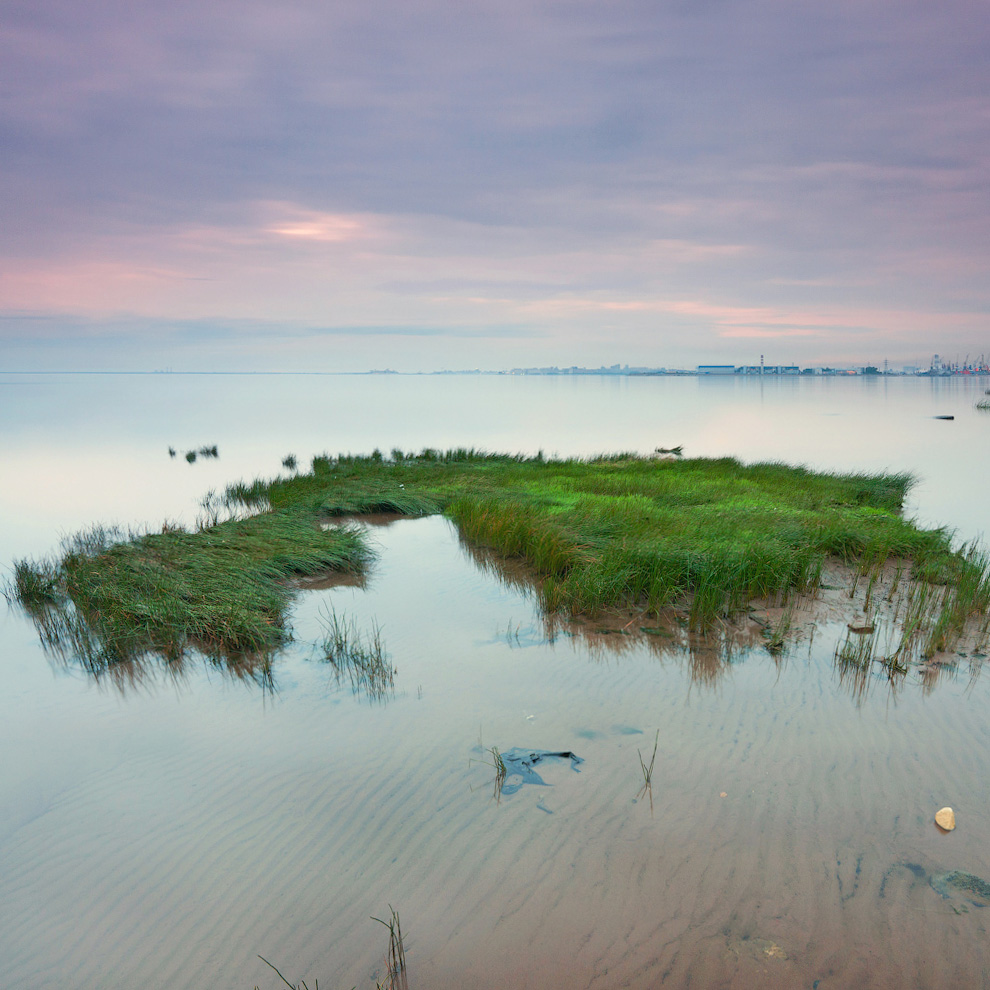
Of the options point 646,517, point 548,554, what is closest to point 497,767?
point 548,554

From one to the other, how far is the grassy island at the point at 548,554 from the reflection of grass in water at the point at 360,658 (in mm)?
738

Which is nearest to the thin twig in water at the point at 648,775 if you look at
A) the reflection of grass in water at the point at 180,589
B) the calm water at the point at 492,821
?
the calm water at the point at 492,821

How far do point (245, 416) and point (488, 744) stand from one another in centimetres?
5064

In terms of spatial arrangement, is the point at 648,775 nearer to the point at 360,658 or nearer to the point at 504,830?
the point at 504,830

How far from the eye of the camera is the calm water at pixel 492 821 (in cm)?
331

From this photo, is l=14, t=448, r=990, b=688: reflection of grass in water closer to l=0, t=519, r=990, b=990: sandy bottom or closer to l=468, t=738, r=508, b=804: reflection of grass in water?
l=0, t=519, r=990, b=990: sandy bottom

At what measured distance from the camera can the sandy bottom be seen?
10.8 ft

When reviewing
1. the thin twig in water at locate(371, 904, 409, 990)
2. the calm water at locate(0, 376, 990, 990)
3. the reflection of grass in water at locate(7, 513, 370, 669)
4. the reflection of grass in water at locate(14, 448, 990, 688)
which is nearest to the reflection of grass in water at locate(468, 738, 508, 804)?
the calm water at locate(0, 376, 990, 990)

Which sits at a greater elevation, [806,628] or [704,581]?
[704,581]

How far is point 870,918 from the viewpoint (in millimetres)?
3451

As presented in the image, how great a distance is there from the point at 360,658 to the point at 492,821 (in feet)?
9.60

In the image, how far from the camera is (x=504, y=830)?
4156 mm

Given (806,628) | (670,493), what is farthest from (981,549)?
(806,628)

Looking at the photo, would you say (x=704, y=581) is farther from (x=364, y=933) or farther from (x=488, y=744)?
(x=364, y=933)
